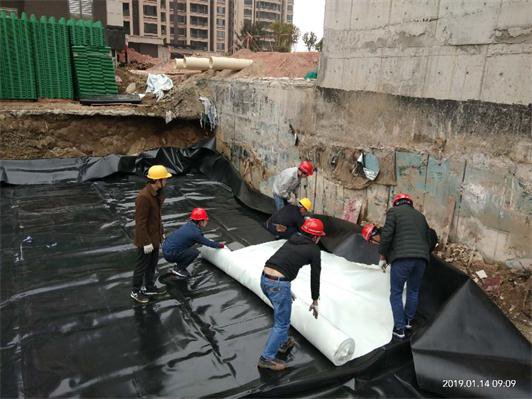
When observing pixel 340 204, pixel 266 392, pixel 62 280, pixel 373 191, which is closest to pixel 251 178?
pixel 340 204

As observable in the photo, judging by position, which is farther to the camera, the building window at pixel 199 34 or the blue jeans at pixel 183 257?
the building window at pixel 199 34

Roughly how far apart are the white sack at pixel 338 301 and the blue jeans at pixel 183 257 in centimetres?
36

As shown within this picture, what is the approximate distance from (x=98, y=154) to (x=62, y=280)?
20.9 feet

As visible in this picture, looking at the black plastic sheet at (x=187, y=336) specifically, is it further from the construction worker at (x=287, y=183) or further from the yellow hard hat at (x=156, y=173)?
the yellow hard hat at (x=156, y=173)

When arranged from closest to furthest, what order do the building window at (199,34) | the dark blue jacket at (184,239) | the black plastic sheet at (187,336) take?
the black plastic sheet at (187,336) → the dark blue jacket at (184,239) → the building window at (199,34)

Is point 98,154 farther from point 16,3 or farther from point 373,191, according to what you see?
point 16,3

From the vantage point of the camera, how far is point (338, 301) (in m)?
4.80

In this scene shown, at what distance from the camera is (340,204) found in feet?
22.6

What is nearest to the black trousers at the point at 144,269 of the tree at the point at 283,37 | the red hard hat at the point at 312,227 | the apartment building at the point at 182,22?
the red hard hat at the point at 312,227

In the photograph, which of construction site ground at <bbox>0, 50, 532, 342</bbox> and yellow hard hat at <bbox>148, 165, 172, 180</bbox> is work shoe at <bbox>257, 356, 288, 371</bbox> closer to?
yellow hard hat at <bbox>148, 165, 172, 180</bbox>

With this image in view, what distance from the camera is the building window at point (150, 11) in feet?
204

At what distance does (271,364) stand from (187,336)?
1.06 meters

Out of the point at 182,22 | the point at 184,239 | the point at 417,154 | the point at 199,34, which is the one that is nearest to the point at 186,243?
the point at 184,239

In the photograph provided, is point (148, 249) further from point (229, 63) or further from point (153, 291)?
point (229, 63)
